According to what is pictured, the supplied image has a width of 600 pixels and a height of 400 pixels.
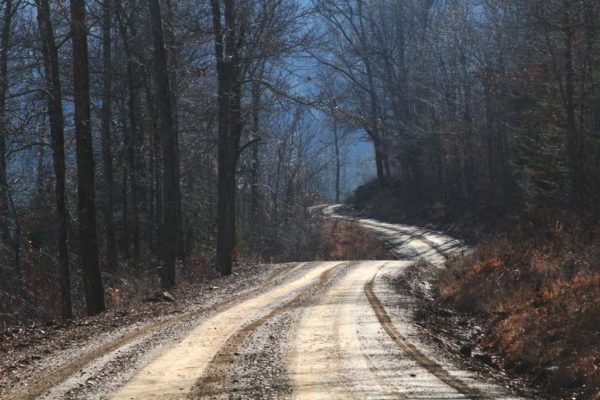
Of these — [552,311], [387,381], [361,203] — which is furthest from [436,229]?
[387,381]

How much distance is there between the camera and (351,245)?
35.2 m

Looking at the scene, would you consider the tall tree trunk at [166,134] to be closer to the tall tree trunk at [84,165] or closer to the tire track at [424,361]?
the tall tree trunk at [84,165]

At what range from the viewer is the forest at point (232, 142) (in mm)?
15484

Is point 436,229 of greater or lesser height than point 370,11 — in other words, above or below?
below

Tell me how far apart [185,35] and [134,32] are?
5.38 meters

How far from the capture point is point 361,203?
58875 millimetres

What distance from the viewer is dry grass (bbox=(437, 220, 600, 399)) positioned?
7.24 m

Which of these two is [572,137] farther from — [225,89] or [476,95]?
[476,95]

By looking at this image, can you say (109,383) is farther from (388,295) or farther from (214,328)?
(388,295)

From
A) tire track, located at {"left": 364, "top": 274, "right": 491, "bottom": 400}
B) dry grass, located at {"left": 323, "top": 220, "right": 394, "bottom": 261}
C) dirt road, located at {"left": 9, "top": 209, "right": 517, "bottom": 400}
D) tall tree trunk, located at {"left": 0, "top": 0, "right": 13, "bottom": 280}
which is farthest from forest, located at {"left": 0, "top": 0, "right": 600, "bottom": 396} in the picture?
dirt road, located at {"left": 9, "top": 209, "right": 517, "bottom": 400}

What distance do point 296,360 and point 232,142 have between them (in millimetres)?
18831

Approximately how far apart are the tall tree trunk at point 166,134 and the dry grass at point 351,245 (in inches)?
551

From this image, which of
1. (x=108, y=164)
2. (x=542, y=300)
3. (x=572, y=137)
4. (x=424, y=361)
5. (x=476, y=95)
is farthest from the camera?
(x=476, y=95)

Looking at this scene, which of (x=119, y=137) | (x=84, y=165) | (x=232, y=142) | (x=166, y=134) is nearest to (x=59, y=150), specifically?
(x=84, y=165)
